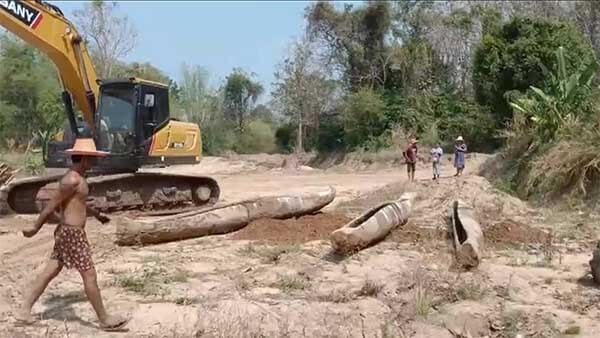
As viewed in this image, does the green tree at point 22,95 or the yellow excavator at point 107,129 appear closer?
the yellow excavator at point 107,129

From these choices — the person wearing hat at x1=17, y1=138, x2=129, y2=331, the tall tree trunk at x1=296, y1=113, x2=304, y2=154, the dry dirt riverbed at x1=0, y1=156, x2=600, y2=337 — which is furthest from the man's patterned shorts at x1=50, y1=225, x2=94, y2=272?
the tall tree trunk at x1=296, y1=113, x2=304, y2=154

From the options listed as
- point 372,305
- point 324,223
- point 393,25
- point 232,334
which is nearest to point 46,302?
point 232,334

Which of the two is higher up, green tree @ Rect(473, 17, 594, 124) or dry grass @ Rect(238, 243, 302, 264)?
green tree @ Rect(473, 17, 594, 124)

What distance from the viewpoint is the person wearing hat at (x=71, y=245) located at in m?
6.54

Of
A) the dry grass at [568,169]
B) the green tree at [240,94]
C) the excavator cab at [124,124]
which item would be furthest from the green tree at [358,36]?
the excavator cab at [124,124]

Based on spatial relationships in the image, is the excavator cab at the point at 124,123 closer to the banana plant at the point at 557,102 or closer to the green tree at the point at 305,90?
the banana plant at the point at 557,102

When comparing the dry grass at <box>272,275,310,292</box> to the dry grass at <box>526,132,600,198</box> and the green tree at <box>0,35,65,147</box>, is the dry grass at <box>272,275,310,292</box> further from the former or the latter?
the green tree at <box>0,35,65,147</box>

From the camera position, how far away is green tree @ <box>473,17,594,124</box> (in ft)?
97.3

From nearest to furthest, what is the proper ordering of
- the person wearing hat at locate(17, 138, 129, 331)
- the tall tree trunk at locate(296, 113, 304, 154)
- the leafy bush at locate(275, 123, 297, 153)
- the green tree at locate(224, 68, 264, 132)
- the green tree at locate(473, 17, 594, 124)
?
the person wearing hat at locate(17, 138, 129, 331), the green tree at locate(473, 17, 594, 124), the tall tree trunk at locate(296, 113, 304, 154), the leafy bush at locate(275, 123, 297, 153), the green tree at locate(224, 68, 264, 132)

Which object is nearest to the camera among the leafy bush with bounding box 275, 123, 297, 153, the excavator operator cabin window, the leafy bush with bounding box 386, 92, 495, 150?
the excavator operator cabin window

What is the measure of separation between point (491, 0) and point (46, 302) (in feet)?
118

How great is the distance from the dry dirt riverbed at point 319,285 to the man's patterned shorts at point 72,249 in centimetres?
53

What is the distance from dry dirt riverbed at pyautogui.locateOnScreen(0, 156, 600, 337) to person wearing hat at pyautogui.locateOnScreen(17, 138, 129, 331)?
0.15 metres

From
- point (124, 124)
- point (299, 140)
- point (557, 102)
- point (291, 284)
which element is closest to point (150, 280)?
point (291, 284)
